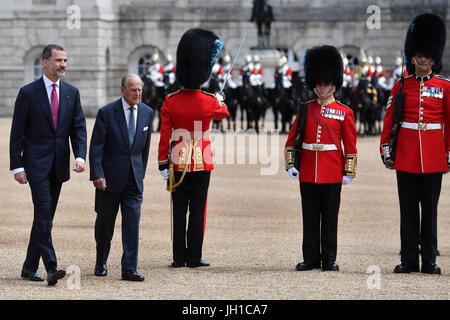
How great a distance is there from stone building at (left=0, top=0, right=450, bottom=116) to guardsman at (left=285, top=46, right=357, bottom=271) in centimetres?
2189

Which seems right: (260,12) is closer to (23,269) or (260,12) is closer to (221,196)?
(221,196)

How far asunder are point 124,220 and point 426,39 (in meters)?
2.24

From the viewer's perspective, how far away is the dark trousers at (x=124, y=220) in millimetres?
6297

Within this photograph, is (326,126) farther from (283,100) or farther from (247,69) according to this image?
(247,69)

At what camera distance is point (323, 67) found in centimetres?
678

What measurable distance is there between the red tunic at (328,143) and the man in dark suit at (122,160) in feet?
3.41

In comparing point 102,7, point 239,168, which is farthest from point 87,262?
point 102,7

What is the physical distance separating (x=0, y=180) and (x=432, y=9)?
18.8 meters

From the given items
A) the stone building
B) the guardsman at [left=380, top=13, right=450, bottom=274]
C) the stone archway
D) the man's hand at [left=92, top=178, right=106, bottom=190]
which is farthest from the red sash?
the stone archway

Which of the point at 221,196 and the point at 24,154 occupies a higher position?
the point at 24,154

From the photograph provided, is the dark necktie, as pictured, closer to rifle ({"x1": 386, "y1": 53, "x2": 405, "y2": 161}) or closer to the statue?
rifle ({"x1": 386, "y1": 53, "x2": 405, "y2": 161})

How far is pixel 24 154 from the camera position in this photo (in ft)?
20.4
